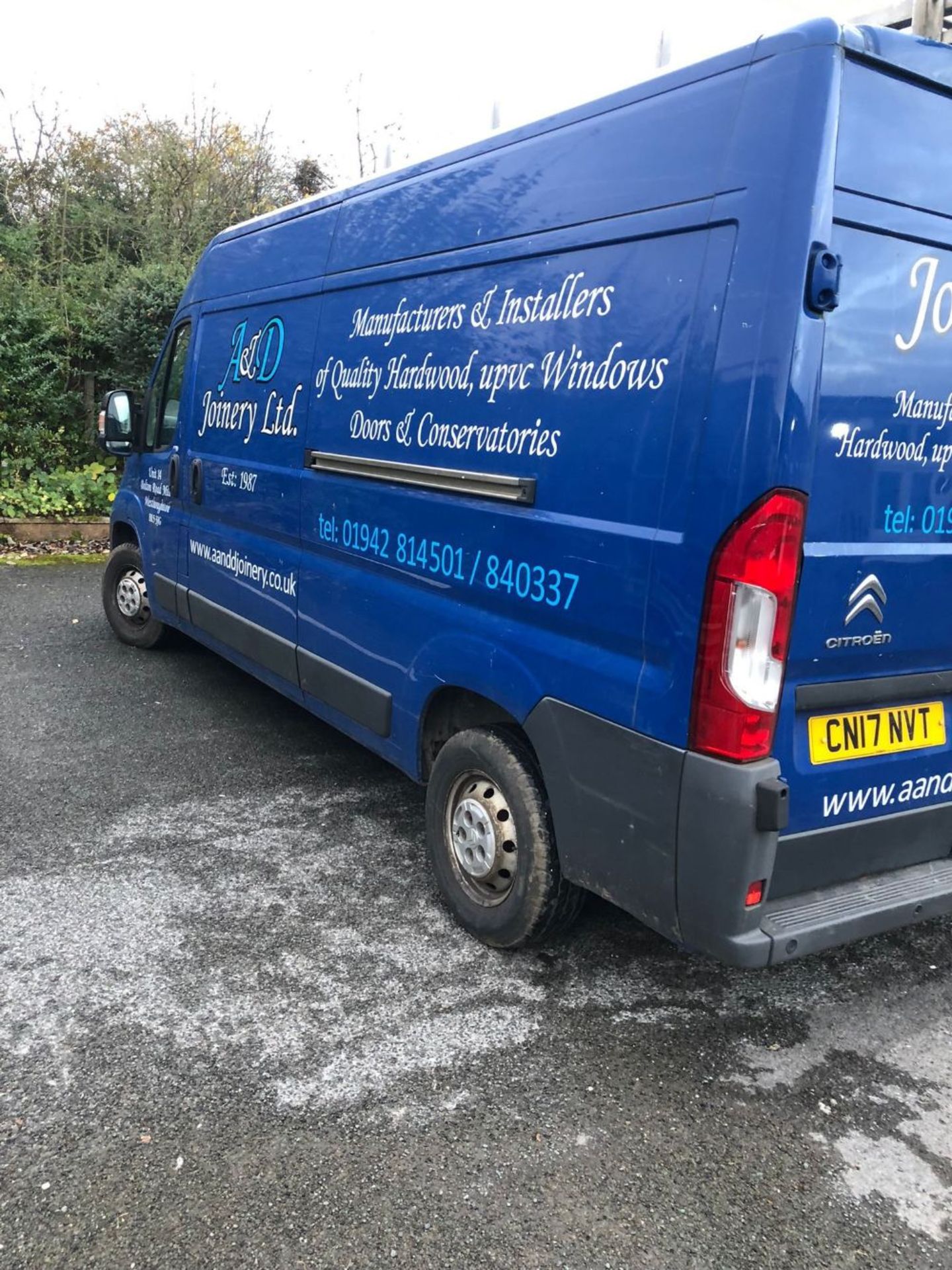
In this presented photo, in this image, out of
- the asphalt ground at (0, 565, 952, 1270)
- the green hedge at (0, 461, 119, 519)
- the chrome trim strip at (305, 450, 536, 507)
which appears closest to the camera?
the asphalt ground at (0, 565, 952, 1270)

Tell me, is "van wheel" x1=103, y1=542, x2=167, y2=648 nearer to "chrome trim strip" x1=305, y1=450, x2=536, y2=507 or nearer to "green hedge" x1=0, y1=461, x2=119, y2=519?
"chrome trim strip" x1=305, y1=450, x2=536, y2=507

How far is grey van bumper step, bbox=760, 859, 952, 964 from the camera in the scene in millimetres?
2506

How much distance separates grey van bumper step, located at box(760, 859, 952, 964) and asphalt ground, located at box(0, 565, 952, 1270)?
1.37ft

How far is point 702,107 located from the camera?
2.43 metres

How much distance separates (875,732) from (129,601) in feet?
16.9

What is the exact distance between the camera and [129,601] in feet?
21.4

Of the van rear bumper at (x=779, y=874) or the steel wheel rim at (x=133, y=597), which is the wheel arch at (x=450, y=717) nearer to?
the van rear bumper at (x=779, y=874)

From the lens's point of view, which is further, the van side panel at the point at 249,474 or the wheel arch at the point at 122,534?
the wheel arch at the point at 122,534

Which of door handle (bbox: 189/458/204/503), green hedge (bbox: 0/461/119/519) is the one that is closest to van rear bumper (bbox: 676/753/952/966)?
door handle (bbox: 189/458/204/503)

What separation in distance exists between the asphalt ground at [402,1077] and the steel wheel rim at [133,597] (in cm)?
246

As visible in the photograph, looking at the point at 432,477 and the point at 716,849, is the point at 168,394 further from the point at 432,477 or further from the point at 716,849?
the point at 716,849

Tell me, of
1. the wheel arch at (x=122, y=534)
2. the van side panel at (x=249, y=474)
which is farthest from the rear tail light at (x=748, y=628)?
the wheel arch at (x=122, y=534)

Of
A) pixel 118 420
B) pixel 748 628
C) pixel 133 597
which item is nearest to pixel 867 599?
pixel 748 628

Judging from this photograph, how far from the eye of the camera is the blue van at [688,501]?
2281mm
